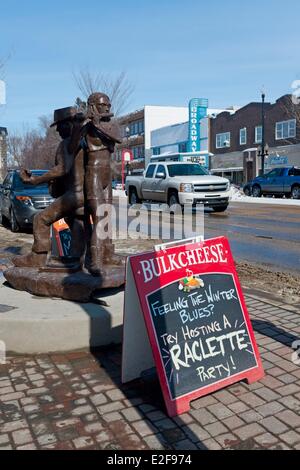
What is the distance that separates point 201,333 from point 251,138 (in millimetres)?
49290

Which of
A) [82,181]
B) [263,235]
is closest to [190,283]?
[82,181]

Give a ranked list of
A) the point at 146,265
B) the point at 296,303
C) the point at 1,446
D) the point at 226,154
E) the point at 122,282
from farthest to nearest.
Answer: the point at 226,154 < the point at 296,303 < the point at 122,282 < the point at 146,265 < the point at 1,446

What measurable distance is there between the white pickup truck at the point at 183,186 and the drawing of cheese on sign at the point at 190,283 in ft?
45.4

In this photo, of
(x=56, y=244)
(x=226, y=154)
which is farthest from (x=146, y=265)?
Answer: (x=226, y=154)

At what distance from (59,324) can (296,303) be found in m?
3.07

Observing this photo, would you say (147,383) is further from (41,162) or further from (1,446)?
(41,162)

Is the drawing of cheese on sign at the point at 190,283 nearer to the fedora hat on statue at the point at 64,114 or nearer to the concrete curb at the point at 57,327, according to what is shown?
the concrete curb at the point at 57,327

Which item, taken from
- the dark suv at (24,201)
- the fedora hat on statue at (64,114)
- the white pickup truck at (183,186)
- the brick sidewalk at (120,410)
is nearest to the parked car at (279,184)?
the white pickup truck at (183,186)

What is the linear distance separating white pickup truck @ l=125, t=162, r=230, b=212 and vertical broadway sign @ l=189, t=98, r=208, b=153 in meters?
37.5

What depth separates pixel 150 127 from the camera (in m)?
72.5

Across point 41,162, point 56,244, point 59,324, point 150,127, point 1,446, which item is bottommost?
point 1,446

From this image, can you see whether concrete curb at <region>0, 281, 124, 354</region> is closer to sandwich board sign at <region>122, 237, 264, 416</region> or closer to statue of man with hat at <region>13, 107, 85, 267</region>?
sandwich board sign at <region>122, 237, 264, 416</region>

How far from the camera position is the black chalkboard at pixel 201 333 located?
10.9 feet

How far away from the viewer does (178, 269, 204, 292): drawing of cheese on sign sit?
139 inches
